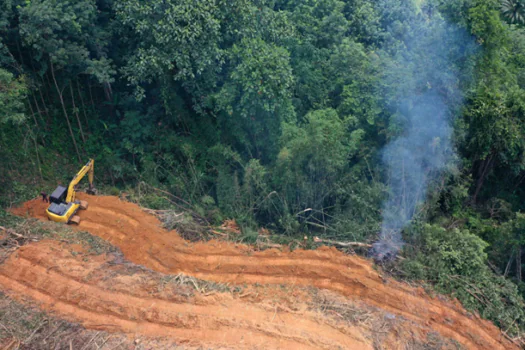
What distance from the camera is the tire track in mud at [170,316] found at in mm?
7883

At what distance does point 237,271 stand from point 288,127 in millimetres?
3886

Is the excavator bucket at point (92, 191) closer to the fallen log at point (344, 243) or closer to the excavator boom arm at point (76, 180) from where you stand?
the excavator boom arm at point (76, 180)

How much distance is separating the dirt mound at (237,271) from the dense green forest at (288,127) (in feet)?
1.64

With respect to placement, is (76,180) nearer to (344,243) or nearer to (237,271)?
(237,271)

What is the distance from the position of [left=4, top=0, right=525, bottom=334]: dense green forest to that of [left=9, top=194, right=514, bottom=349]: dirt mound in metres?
0.50

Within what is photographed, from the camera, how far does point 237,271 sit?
947 cm

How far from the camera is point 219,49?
1091cm

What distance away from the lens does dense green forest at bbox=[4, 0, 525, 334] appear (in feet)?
33.2

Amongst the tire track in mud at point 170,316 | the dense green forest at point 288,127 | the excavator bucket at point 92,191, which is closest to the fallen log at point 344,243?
the dense green forest at point 288,127

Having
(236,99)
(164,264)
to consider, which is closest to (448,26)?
(236,99)

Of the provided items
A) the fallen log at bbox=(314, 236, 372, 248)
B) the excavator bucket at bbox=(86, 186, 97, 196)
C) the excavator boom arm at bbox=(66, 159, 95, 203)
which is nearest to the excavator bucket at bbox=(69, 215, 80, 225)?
the excavator boom arm at bbox=(66, 159, 95, 203)

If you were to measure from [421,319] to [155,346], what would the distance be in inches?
203

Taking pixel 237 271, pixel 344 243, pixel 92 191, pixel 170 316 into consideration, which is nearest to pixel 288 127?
pixel 344 243

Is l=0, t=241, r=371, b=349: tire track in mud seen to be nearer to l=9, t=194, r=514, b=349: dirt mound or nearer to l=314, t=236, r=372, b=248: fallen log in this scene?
l=9, t=194, r=514, b=349: dirt mound
